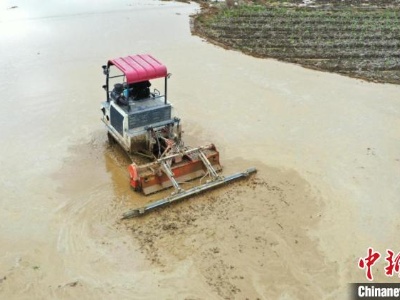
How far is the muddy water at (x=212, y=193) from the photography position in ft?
25.3

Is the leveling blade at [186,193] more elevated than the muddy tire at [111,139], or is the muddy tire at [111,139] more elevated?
the muddy tire at [111,139]

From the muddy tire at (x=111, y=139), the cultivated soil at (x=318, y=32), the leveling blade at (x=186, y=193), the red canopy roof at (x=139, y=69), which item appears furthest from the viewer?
the cultivated soil at (x=318, y=32)

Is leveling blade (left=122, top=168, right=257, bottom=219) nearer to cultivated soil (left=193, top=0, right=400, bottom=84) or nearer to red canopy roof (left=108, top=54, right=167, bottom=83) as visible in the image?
red canopy roof (left=108, top=54, right=167, bottom=83)

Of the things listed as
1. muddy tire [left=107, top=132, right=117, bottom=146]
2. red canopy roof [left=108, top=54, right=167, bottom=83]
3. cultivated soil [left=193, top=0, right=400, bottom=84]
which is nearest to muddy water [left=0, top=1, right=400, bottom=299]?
muddy tire [left=107, top=132, right=117, bottom=146]

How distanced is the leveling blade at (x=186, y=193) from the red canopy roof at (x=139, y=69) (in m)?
2.71

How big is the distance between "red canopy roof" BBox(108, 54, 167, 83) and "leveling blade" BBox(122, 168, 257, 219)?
271 cm

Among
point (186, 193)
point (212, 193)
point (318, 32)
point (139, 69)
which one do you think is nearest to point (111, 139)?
point (139, 69)

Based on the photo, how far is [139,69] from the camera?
1005cm

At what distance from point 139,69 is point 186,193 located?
2988mm

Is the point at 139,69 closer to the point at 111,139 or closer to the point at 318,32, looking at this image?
the point at 111,139

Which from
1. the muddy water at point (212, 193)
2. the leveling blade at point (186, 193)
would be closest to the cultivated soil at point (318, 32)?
the muddy water at point (212, 193)

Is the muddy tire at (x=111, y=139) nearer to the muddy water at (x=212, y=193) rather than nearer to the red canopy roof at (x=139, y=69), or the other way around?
the muddy water at (x=212, y=193)

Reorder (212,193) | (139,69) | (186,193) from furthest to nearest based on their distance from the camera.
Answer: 1. (139,69)
2. (212,193)
3. (186,193)

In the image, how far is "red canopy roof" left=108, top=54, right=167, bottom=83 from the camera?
391 inches
